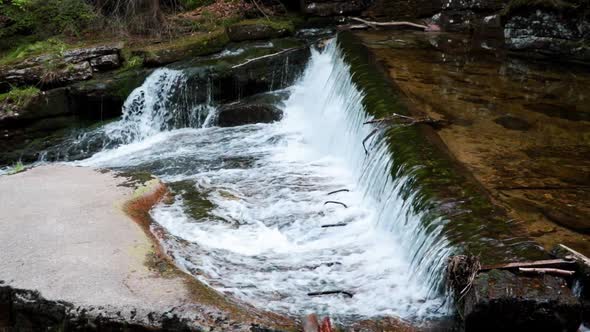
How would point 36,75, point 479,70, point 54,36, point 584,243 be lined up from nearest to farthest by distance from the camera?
point 584,243, point 479,70, point 36,75, point 54,36

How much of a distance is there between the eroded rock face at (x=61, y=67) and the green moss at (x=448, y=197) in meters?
6.14

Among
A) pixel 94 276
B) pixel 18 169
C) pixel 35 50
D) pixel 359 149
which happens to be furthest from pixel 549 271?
pixel 35 50

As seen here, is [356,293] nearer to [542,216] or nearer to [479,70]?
[542,216]

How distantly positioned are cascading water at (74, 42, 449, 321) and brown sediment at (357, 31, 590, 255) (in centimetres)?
77

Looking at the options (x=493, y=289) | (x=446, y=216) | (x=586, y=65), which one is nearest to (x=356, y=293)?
(x=446, y=216)

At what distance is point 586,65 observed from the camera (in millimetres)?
8883

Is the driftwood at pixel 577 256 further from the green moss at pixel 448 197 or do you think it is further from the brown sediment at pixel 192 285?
the brown sediment at pixel 192 285

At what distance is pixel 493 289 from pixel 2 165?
28.6ft

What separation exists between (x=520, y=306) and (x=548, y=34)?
727 cm

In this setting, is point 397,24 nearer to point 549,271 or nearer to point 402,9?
point 402,9

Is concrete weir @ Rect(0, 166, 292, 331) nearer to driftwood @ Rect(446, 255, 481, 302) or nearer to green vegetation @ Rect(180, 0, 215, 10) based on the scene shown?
driftwood @ Rect(446, 255, 481, 302)

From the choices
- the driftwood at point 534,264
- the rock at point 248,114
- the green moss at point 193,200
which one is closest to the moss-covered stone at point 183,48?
the rock at point 248,114

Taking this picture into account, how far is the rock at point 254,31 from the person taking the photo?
37.9 feet

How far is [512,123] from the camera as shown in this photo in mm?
6586
